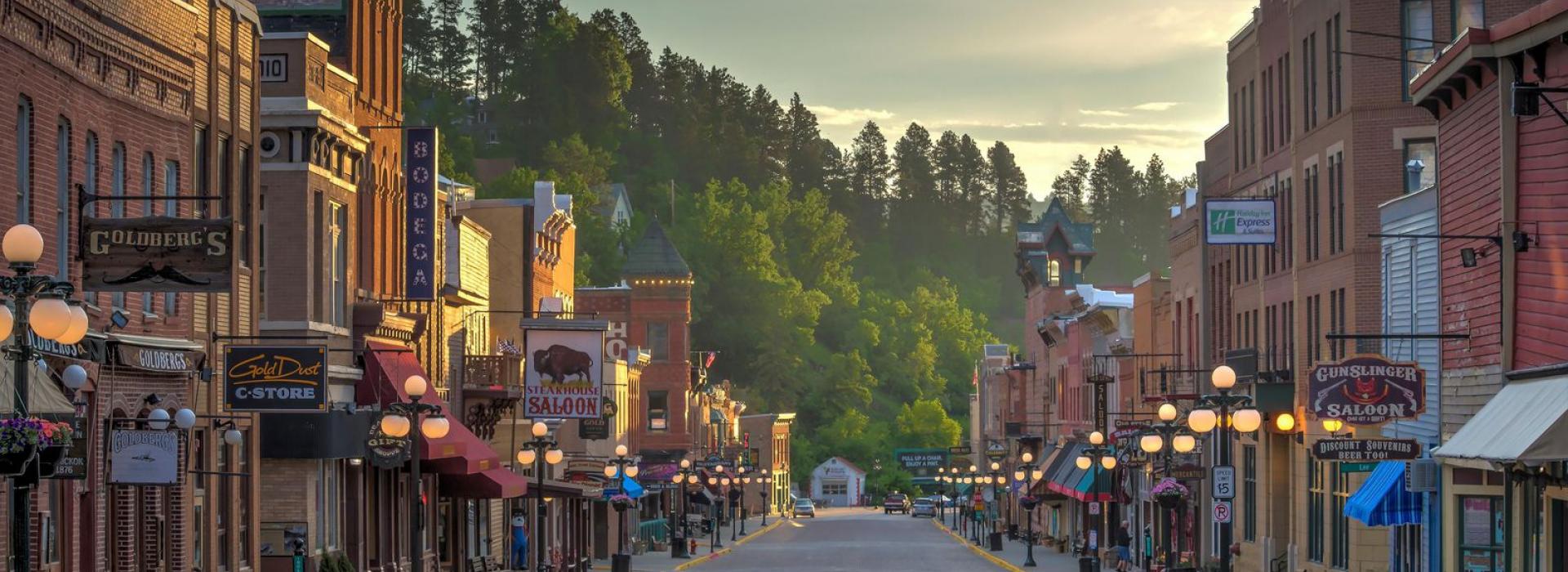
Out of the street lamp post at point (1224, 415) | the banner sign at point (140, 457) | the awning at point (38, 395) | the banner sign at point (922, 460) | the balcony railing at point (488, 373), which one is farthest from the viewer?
the banner sign at point (922, 460)

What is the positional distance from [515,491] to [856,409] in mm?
135944

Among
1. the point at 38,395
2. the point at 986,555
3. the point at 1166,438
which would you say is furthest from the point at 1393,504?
the point at 986,555

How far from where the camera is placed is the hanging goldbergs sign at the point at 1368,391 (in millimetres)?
32906

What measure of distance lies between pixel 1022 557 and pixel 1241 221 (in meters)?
28.6

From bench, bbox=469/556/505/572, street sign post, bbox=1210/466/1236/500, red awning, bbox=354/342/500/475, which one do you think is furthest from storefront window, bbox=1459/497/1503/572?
bench, bbox=469/556/505/572

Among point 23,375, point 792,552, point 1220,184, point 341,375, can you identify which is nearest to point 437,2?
point 792,552

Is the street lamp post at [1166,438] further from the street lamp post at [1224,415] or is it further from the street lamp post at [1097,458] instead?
the street lamp post at [1224,415]

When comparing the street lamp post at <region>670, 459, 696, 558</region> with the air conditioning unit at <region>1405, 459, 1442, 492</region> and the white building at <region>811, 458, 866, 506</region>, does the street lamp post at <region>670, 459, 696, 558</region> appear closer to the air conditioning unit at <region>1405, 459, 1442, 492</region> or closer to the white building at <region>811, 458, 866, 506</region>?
the air conditioning unit at <region>1405, 459, 1442, 492</region>

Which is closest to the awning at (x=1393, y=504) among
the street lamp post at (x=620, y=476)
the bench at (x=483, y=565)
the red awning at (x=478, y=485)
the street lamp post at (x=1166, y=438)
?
the street lamp post at (x=1166, y=438)

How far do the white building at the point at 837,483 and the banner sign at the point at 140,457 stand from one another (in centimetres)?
15308

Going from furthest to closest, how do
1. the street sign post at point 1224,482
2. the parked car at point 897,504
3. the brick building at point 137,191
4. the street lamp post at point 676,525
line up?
the parked car at point 897,504, the street lamp post at point 676,525, the street sign post at point 1224,482, the brick building at point 137,191

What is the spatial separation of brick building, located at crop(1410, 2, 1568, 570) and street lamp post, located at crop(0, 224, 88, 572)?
14506 mm

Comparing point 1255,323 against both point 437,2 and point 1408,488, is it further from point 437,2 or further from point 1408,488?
point 437,2

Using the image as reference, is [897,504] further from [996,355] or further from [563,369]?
[563,369]
